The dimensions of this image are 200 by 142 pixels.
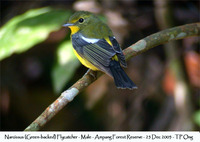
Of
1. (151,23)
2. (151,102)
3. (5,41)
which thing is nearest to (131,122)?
(151,102)

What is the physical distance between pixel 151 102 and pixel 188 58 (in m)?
0.73

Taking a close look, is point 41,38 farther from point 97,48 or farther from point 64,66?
point 97,48

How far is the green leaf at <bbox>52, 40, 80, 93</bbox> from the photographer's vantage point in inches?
103

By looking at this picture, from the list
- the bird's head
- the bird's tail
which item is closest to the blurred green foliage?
the bird's head

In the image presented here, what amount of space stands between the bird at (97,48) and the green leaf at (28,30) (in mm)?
168

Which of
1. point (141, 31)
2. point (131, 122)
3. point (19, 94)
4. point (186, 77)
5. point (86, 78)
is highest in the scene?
point (86, 78)

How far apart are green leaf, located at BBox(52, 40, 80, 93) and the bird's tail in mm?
427

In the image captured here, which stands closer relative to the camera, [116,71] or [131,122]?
[116,71]

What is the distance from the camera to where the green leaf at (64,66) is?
103 inches

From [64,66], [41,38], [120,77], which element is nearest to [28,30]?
[41,38]

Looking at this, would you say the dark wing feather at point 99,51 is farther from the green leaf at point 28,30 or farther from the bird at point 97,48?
the green leaf at point 28,30

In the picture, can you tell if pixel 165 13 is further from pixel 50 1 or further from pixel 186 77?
pixel 50 1

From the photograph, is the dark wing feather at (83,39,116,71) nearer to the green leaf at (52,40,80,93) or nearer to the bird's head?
the green leaf at (52,40,80,93)

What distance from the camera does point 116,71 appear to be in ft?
7.50
